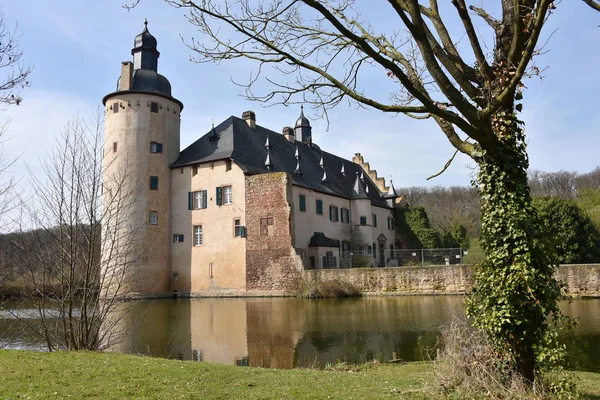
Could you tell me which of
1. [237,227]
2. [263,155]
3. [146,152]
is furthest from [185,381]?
[263,155]

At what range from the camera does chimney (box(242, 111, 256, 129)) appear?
3747 centimetres

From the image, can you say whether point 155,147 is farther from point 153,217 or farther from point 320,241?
point 320,241

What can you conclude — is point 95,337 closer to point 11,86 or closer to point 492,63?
point 11,86

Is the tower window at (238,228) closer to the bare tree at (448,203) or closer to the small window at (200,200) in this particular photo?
the small window at (200,200)

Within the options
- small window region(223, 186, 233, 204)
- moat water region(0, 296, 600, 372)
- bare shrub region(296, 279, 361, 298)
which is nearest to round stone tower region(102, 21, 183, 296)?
small window region(223, 186, 233, 204)

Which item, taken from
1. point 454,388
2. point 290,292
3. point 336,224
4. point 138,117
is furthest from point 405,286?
point 454,388

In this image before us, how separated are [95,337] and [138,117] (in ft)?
84.7

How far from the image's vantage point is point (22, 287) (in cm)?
1067

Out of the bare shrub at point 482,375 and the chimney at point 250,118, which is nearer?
the bare shrub at point 482,375

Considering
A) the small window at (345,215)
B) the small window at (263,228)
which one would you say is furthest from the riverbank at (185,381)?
the small window at (345,215)

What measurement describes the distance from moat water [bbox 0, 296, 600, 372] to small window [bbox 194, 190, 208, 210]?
45.4 feet

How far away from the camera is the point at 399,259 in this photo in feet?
117

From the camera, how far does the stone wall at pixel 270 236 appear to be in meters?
30.1

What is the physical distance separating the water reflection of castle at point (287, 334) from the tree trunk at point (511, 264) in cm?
273
